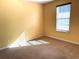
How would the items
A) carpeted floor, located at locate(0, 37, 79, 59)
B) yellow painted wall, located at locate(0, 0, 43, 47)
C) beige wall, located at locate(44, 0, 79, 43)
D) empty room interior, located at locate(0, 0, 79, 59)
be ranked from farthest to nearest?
beige wall, located at locate(44, 0, 79, 43)
yellow painted wall, located at locate(0, 0, 43, 47)
empty room interior, located at locate(0, 0, 79, 59)
carpeted floor, located at locate(0, 37, 79, 59)

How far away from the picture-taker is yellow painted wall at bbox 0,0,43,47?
377 cm

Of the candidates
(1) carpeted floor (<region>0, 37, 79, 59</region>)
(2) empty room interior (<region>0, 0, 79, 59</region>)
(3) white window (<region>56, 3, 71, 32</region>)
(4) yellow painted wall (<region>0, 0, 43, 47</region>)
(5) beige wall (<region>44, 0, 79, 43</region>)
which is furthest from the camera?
(3) white window (<region>56, 3, 71, 32</region>)

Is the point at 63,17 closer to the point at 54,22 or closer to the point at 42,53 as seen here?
the point at 54,22

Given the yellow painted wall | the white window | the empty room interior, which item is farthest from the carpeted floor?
the white window

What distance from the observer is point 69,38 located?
4.45 metres

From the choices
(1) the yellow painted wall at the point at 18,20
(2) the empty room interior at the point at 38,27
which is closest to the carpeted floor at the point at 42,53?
(2) the empty room interior at the point at 38,27

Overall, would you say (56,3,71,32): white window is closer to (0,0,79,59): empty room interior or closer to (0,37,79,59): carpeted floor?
(0,0,79,59): empty room interior

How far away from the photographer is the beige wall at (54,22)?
4.05m

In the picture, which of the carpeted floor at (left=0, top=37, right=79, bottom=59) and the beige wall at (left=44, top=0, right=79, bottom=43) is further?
the beige wall at (left=44, top=0, right=79, bottom=43)

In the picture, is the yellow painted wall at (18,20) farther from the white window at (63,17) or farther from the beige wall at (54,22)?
the white window at (63,17)

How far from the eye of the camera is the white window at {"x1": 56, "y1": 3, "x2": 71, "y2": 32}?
14.6 feet

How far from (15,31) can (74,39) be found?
2981 mm

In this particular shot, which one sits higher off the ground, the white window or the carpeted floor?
the white window

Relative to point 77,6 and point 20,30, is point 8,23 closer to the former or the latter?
point 20,30
